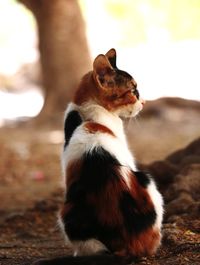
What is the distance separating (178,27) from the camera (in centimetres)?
1777

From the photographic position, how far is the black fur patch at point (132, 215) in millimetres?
3662

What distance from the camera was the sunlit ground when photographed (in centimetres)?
1500

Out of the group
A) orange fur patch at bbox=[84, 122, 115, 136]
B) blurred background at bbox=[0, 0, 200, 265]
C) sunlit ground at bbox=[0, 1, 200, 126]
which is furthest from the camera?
sunlit ground at bbox=[0, 1, 200, 126]

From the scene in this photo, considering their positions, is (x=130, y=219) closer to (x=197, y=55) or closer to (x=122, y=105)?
(x=122, y=105)

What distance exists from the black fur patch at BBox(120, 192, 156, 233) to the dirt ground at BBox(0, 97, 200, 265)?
0.28 m

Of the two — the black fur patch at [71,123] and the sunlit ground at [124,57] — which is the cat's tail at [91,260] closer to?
the black fur patch at [71,123]

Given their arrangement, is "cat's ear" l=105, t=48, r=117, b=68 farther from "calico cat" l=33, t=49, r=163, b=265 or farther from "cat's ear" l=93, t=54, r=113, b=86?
"calico cat" l=33, t=49, r=163, b=265

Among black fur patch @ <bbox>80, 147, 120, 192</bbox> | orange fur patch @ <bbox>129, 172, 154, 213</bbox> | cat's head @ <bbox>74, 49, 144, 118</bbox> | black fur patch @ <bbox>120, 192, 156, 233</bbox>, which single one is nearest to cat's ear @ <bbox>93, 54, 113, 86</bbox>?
cat's head @ <bbox>74, 49, 144, 118</bbox>

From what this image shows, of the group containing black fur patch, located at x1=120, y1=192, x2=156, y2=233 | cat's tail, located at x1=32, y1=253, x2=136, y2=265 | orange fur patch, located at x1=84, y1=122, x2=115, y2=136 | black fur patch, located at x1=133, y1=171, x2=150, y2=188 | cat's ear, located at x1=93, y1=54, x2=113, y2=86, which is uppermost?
cat's ear, located at x1=93, y1=54, x2=113, y2=86

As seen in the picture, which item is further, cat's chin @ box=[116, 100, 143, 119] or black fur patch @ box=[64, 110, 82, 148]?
cat's chin @ box=[116, 100, 143, 119]

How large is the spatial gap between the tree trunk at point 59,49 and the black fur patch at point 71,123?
7939mm

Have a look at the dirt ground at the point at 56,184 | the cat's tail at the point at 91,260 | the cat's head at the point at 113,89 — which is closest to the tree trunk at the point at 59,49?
the dirt ground at the point at 56,184

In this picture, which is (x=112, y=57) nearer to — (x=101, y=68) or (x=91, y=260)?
(x=101, y=68)

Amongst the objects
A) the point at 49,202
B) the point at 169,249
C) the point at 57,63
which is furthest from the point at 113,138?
the point at 57,63
